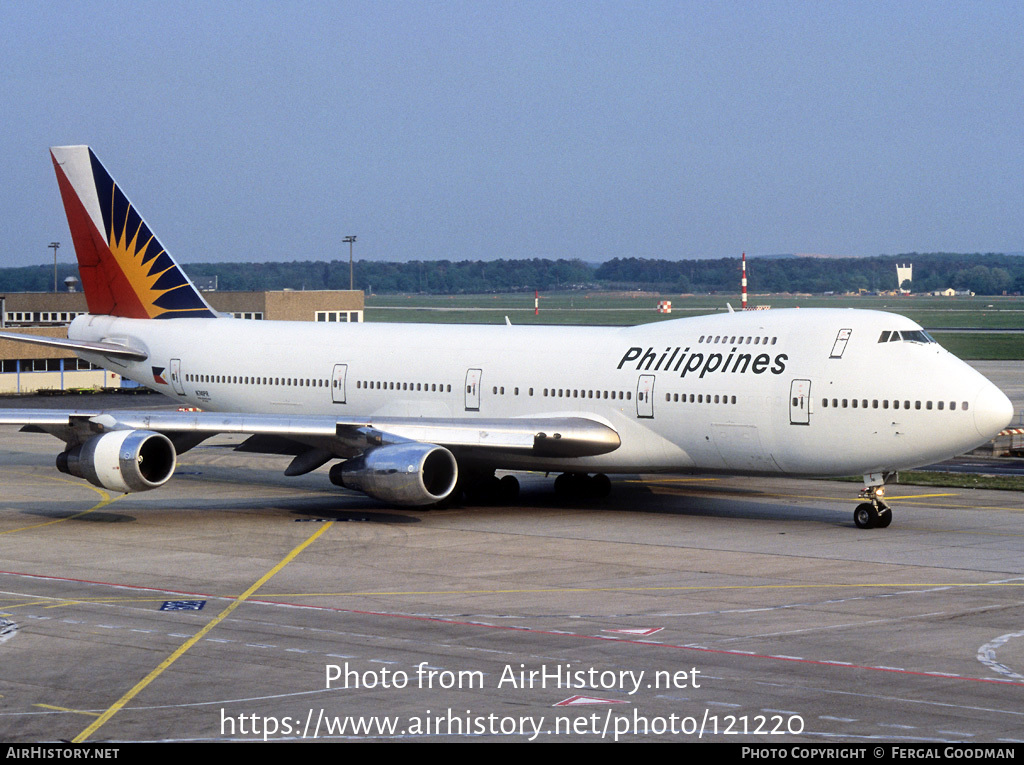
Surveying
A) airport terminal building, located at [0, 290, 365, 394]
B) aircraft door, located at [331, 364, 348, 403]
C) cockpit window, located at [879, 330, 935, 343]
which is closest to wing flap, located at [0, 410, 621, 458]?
aircraft door, located at [331, 364, 348, 403]

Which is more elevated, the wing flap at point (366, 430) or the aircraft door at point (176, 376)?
the aircraft door at point (176, 376)

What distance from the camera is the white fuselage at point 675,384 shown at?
30109 millimetres

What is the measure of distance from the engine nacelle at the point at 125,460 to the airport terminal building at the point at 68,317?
102ft

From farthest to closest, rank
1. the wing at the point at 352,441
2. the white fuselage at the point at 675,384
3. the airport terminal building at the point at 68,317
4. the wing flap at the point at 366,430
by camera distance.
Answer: the airport terminal building at the point at 68,317
the wing flap at the point at 366,430
the wing at the point at 352,441
the white fuselage at the point at 675,384

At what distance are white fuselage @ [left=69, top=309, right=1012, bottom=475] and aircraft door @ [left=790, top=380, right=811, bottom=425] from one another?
3 centimetres

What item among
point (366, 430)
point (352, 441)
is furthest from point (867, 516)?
point (352, 441)

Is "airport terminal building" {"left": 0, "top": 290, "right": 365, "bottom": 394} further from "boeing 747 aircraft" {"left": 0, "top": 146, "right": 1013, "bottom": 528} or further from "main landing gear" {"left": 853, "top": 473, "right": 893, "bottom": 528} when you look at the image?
"main landing gear" {"left": 853, "top": 473, "right": 893, "bottom": 528}

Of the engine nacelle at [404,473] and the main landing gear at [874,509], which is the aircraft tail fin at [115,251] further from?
the main landing gear at [874,509]

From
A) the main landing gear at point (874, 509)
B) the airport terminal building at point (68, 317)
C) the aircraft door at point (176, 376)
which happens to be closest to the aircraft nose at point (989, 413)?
the main landing gear at point (874, 509)

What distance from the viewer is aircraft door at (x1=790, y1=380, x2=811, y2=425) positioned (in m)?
30.7

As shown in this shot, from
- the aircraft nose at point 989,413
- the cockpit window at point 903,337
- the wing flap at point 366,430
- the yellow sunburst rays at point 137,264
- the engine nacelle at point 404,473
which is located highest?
the yellow sunburst rays at point 137,264

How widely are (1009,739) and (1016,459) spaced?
115ft

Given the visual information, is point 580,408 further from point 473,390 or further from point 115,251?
point 115,251
